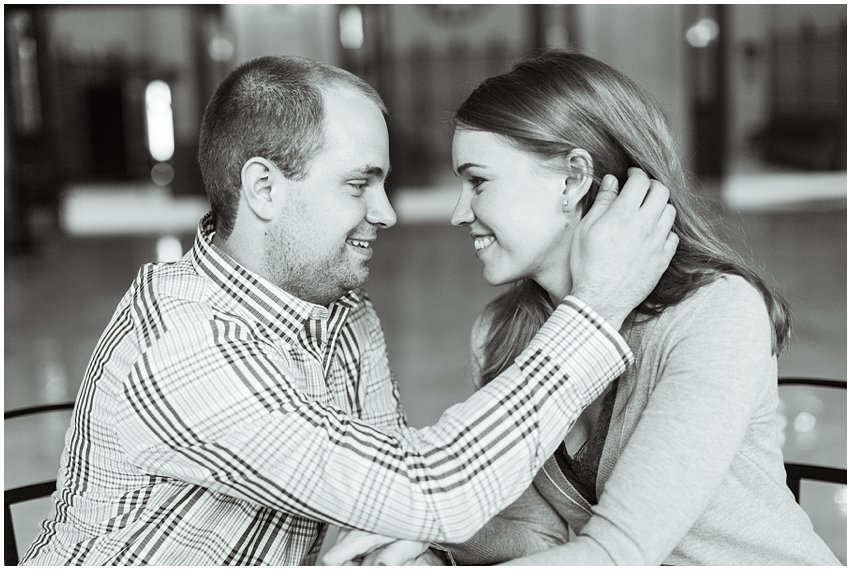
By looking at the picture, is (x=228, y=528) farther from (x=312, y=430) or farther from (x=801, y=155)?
(x=801, y=155)

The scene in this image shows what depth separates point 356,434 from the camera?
1108mm

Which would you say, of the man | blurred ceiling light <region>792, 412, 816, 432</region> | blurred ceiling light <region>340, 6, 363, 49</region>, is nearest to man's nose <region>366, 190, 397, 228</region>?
the man

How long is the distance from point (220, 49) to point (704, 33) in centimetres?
657

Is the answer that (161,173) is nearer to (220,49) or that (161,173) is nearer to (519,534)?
(220,49)

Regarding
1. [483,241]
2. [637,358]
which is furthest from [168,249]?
[637,358]

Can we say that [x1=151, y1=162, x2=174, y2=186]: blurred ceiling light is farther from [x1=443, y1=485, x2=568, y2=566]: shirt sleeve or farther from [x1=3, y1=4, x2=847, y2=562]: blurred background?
[x1=443, y1=485, x2=568, y2=566]: shirt sleeve

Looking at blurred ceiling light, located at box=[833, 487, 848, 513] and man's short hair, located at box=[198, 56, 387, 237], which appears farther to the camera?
blurred ceiling light, located at box=[833, 487, 848, 513]

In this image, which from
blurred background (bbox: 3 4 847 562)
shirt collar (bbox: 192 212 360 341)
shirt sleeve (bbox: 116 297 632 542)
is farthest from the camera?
blurred background (bbox: 3 4 847 562)

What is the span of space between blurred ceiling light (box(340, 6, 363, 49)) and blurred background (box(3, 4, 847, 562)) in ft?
0.06

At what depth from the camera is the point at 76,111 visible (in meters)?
15.4

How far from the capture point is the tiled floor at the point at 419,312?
3443mm

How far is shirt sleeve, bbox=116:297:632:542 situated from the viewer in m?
1.08

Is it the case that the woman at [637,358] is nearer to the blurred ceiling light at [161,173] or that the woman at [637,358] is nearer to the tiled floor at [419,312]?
the tiled floor at [419,312]

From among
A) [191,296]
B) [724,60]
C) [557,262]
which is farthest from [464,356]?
[724,60]
